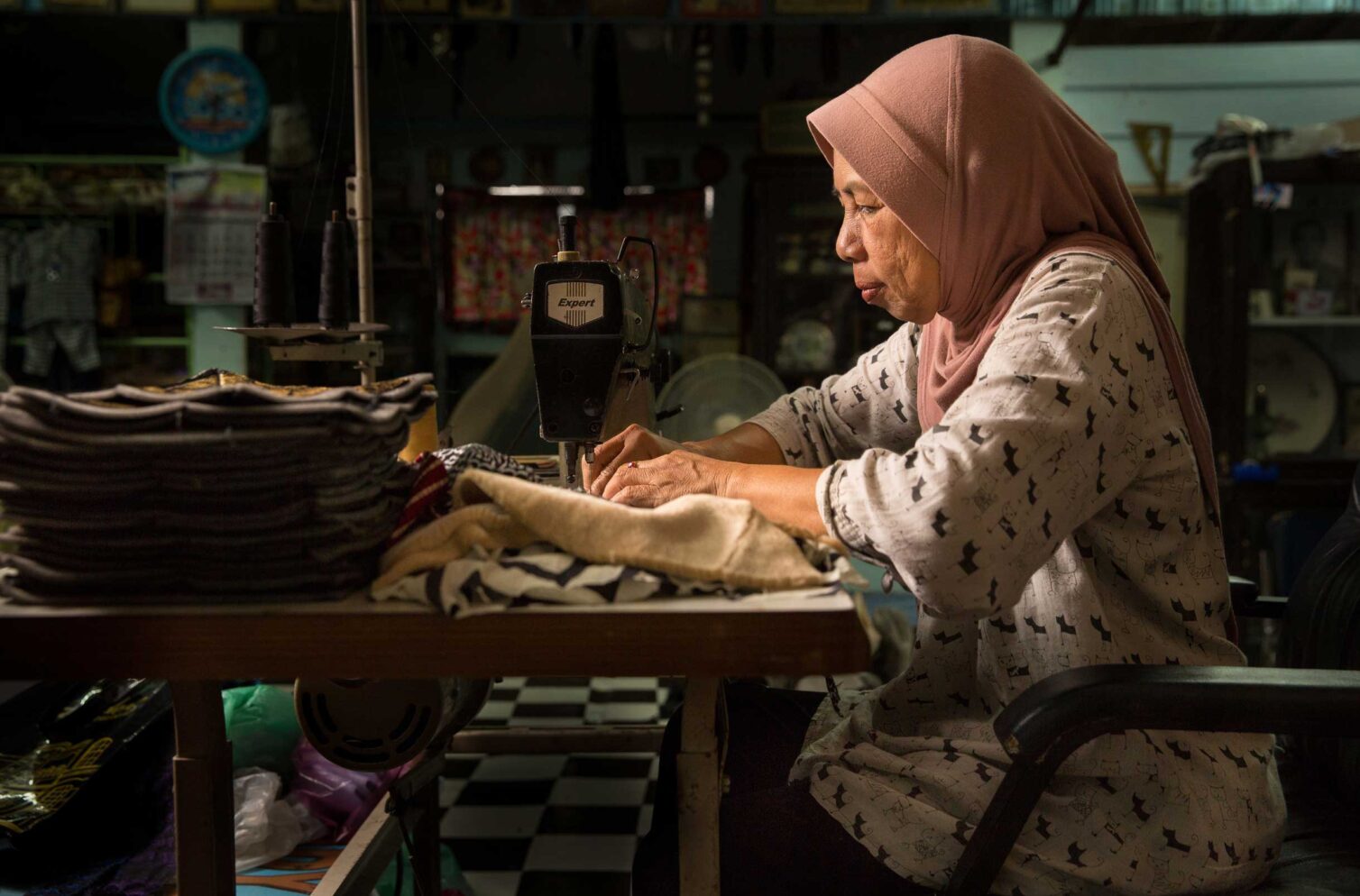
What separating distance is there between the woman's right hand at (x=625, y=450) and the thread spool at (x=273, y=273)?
22.0 inches

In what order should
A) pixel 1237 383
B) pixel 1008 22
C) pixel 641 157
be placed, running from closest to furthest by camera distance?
pixel 1237 383, pixel 1008 22, pixel 641 157

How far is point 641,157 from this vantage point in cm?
559

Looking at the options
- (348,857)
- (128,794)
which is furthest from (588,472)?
(128,794)

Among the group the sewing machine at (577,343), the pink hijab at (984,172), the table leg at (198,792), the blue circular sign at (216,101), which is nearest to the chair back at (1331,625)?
the pink hijab at (984,172)

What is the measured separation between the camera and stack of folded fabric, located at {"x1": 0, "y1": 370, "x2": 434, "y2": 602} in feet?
2.88

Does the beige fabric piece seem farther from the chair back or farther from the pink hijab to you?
the chair back

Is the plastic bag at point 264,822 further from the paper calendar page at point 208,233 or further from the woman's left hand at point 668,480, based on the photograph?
the paper calendar page at point 208,233

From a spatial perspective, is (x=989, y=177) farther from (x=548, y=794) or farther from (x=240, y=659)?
(x=548, y=794)

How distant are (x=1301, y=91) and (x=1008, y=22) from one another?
1.42 meters

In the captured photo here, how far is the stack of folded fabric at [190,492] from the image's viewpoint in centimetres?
88

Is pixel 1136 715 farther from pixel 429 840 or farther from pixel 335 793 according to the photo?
pixel 335 793

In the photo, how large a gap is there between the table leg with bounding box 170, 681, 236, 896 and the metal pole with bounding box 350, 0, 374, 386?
34.9 inches

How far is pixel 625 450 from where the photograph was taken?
4.84 ft

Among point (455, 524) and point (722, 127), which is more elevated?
point (722, 127)
